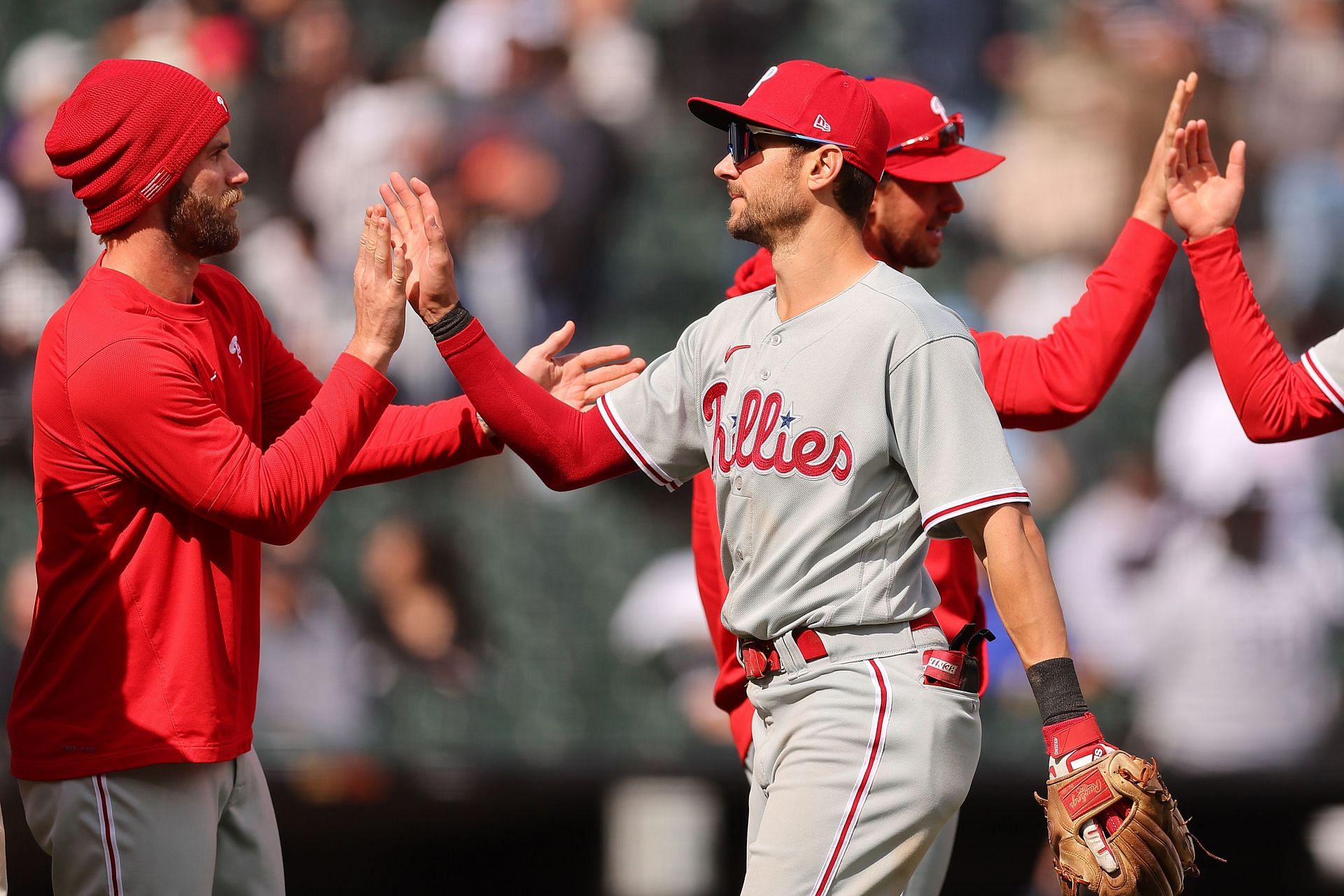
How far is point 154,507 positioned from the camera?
249 centimetres

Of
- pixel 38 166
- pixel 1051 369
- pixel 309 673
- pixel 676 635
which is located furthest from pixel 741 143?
pixel 38 166

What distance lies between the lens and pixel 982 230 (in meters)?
4.81

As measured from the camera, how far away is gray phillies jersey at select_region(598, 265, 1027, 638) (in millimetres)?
2273

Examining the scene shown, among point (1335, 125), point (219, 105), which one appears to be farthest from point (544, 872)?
point (1335, 125)

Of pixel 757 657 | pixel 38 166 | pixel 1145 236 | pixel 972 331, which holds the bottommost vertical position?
pixel 757 657

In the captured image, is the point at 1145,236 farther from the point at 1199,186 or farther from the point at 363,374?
the point at 363,374

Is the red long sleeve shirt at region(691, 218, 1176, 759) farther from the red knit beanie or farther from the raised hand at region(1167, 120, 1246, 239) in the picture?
the red knit beanie

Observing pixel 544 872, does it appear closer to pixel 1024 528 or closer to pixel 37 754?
pixel 37 754

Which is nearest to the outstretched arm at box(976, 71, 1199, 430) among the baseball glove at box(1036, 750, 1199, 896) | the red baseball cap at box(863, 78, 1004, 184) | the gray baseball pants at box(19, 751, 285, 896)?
the red baseball cap at box(863, 78, 1004, 184)

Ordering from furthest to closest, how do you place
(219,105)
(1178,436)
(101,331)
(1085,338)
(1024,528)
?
(1178,436) → (1085,338) → (219,105) → (101,331) → (1024,528)

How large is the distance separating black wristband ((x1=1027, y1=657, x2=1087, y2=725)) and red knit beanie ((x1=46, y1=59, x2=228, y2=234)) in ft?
5.15

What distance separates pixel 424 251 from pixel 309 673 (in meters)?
2.52

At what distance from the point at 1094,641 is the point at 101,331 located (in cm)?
322

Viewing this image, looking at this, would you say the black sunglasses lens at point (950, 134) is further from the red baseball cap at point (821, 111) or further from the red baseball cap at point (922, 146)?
the red baseball cap at point (821, 111)
